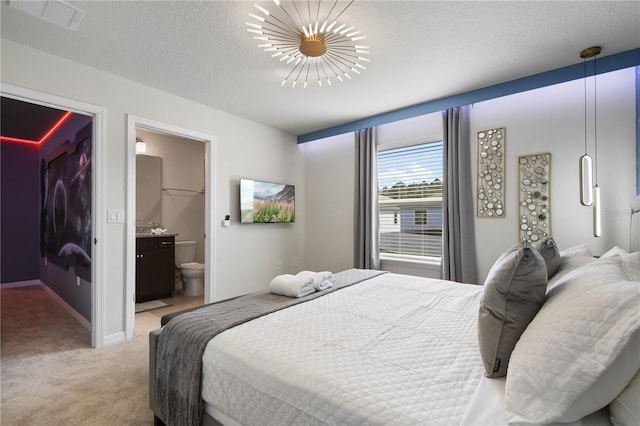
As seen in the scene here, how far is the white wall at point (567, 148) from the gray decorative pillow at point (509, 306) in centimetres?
229

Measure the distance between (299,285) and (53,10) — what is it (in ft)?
7.79

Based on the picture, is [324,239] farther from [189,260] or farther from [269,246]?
[189,260]

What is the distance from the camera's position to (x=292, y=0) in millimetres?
1882

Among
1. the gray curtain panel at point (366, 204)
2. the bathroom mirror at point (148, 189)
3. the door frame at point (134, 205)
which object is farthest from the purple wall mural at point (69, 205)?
the gray curtain panel at point (366, 204)

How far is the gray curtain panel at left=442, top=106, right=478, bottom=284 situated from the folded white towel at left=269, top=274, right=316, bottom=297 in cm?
193

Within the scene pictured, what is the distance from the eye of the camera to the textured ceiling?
6.40 ft

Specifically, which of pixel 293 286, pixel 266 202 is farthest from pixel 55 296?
pixel 293 286

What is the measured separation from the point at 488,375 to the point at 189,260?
4842 millimetres

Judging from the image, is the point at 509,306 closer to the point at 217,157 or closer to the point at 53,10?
the point at 53,10

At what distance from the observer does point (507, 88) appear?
292 centimetres

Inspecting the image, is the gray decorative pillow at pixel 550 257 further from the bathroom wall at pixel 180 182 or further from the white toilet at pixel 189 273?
the bathroom wall at pixel 180 182

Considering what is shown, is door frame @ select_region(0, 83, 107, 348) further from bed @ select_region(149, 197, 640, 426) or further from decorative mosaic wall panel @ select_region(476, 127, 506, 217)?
decorative mosaic wall panel @ select_region(476, 127, 506, 217)

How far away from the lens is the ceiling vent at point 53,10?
6.07ft

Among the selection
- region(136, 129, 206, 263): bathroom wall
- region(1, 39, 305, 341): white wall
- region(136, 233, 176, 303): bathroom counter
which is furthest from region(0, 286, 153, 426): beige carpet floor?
region(136, 129, 206, 263): bathroom wall
